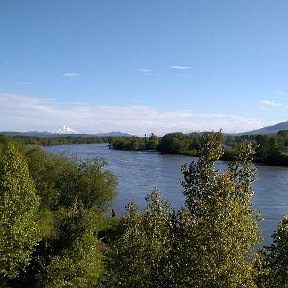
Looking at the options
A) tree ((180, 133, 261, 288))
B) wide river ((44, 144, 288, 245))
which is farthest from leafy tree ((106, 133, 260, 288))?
wide river ((44, 144, 288, 245))

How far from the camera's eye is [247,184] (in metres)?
9.38

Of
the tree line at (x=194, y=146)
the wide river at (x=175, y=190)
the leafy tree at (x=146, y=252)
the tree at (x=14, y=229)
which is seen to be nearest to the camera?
Answer: the leafy tree at (x=146, y=252)

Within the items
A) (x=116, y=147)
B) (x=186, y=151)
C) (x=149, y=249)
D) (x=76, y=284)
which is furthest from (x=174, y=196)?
(x=116, y=147)

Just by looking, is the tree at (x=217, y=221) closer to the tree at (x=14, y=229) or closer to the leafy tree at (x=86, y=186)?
the tree at (x=14, y=229)

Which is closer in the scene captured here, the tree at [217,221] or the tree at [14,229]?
the tree at [217,221]

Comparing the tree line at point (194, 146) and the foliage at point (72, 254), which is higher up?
the tree line at point (194, 146)

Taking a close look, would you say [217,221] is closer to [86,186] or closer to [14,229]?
[14,229]

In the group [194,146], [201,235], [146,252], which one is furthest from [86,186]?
[194,146]

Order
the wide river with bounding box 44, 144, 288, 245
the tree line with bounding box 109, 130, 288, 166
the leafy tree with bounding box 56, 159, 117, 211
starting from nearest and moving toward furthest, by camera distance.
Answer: the wide river with bounding box 44, 144, 288, 245, the leafy tree with bounding box 56, 159, 117, 211, the tree line with bounding box 109, 130, 288, 166

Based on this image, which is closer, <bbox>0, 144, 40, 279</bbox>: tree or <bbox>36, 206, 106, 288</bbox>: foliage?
<bbox>36, 206, 106, 288</bbox>: foliage

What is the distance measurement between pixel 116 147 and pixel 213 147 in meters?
156

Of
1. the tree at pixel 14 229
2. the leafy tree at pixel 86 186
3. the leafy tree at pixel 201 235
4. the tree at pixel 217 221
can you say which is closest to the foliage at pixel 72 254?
the tree at pixel 14 229

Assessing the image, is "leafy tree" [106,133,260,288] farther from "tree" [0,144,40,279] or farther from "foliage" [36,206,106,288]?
"tree" [0,144,40,279]

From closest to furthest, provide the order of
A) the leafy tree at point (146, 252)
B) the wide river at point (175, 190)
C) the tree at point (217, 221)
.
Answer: the tree at point (217, 221) < the leafy tree at point (146, 252) < the wide river at point (175, 190)
